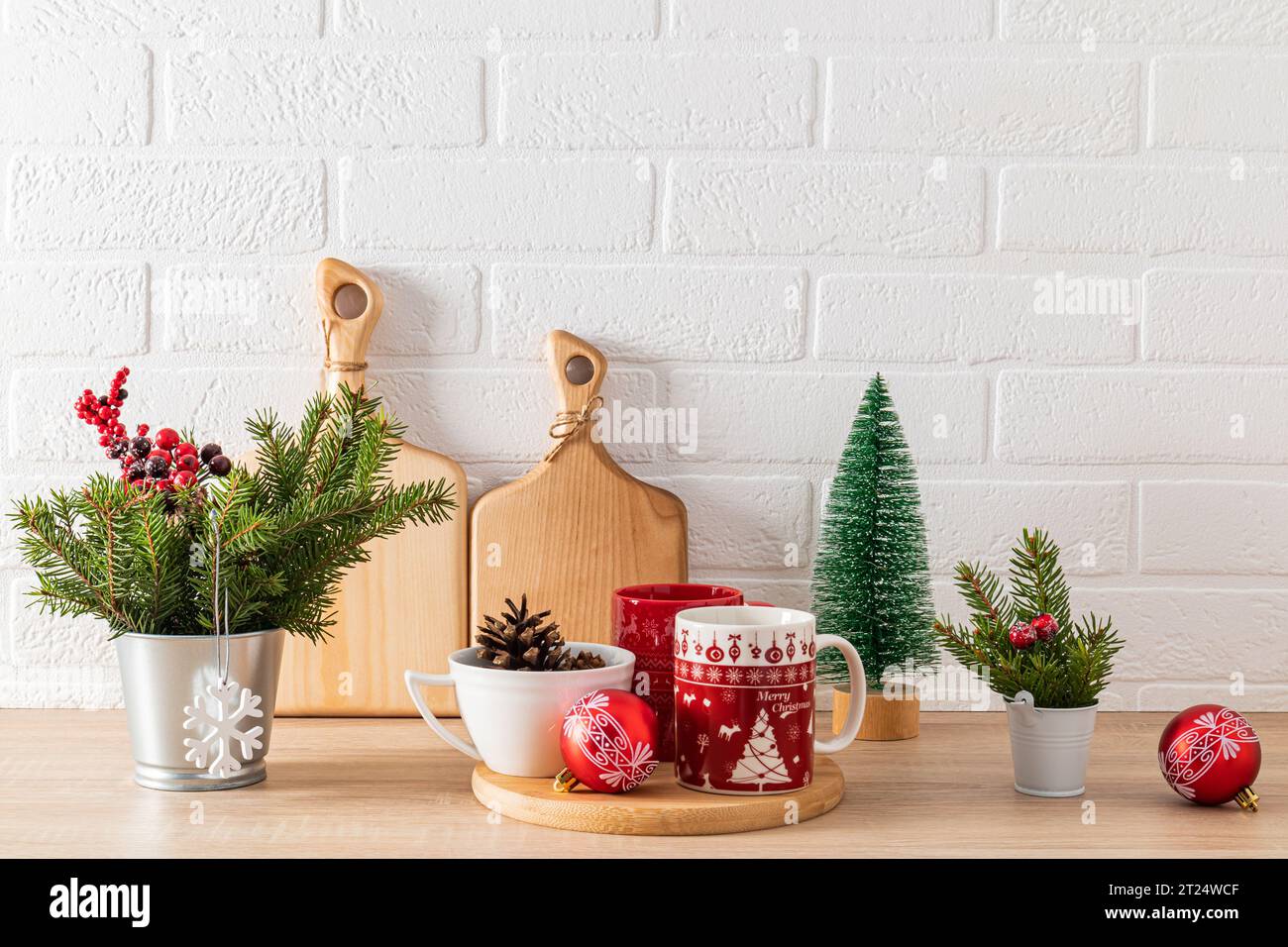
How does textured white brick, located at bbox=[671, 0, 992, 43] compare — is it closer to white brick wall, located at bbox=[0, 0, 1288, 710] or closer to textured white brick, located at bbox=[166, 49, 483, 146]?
white brick wall, located at bbox=[0, 0, 1288, 710]

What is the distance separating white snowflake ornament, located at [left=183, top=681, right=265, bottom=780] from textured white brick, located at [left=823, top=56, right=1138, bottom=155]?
70 centimetres

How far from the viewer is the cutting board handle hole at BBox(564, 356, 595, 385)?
3.54 ft

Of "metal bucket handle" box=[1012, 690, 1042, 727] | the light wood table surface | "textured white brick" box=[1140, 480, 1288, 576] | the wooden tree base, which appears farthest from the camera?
"textured white brick" box=[1140, 480, 1288, 576]

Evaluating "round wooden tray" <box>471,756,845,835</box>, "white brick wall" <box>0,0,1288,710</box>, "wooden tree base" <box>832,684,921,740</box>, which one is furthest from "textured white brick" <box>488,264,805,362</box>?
"round wooden tray" <box>471,756,845,835</box>

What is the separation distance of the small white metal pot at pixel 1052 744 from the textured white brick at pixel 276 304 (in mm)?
595

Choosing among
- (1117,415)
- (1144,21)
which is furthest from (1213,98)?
(1117,415)

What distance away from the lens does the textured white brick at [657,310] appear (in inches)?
43.1

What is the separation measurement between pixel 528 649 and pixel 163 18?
0.69 m

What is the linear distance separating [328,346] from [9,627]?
1.31ft

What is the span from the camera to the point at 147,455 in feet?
2.73

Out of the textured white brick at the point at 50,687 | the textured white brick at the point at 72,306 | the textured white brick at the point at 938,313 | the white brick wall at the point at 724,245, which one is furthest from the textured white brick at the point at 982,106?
the textured white brick at the point at 50,687

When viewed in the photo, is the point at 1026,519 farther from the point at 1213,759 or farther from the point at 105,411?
the point at 105,411
